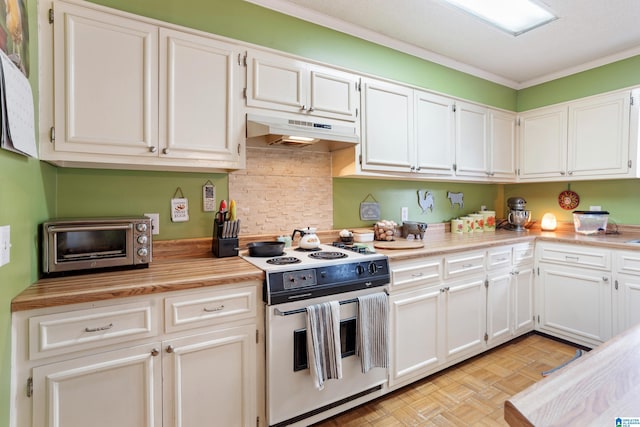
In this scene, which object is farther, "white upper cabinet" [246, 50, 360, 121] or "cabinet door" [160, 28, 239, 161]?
"white upper cabinet" [246, 50, 360, 121]

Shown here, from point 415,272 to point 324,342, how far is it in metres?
0.79

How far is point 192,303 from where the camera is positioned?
1442 mm

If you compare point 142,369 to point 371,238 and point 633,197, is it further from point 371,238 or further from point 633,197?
point 633,197

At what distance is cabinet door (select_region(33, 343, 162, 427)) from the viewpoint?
1.21 metres

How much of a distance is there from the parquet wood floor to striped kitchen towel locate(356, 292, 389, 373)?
32 cm

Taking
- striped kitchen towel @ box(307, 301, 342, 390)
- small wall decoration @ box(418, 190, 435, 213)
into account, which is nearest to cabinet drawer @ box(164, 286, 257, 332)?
striped kitchen towel @ box(307, 301, 342, 390)

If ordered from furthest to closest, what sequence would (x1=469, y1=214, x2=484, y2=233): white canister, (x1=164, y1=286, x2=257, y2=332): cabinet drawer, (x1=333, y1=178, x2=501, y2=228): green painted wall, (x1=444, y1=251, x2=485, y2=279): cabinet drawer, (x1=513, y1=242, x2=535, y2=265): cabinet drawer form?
1. (x1=469, y1=214, x2=484, y2=233): white canister
2. (x1=513, y1=242, x2=535, y2=265): cabinet drawer
3. (x1=333, y1=178, x2=501, y2=228): green painted wall
4. (x1=444, y1=251, x2=485, y2=279): cabinet drawer
5. (x1=164, y1=286, x2=257, y2=332): cabinet drawer

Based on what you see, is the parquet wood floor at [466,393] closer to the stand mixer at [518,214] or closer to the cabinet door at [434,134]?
the stand mixer at [518,214]

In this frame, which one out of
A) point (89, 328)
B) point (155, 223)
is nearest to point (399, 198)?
point (155, 223)

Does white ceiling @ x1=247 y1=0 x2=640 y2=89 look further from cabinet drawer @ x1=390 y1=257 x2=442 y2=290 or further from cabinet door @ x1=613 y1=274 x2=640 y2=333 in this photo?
cabinet door @ x1=613 y1=274 x2=640 y2=333

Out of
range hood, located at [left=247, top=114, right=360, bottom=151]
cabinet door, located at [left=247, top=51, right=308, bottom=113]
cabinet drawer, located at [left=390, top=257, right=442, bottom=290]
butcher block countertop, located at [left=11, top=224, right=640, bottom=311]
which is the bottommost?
cabinet drawer, located at [left=390, top=257, right=442, bottom=290]

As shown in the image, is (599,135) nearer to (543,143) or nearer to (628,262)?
(543,143)

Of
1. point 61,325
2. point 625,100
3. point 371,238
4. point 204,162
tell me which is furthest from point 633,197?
point 61,325

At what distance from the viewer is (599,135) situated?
9.43 feet
